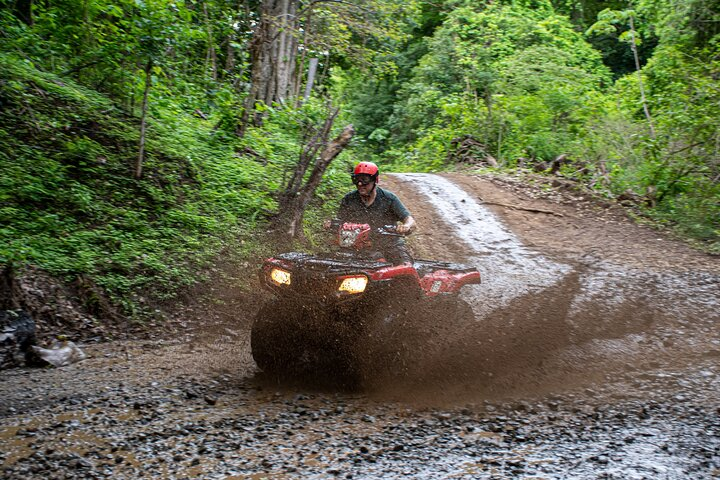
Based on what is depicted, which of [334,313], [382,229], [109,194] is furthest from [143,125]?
[334,313]

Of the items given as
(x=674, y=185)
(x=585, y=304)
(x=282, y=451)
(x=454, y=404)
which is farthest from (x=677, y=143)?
(x=282, y=451)

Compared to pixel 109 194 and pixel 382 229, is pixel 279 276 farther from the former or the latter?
pixel 109 194

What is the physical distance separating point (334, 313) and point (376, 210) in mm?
1879

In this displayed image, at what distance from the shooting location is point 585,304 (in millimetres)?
8266

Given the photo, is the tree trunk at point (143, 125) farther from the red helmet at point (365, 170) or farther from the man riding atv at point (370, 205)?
the red helmet at point (365, 170)

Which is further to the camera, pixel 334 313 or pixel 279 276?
pixel 279 276

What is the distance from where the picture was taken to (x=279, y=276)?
5516 millimetres

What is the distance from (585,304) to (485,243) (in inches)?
126

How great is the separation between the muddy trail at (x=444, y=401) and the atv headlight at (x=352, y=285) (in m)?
0.85

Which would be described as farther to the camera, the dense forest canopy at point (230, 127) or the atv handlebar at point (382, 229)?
the dense forest canopy at point (230, 127)

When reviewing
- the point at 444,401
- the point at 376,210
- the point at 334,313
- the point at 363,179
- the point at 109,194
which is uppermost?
the point at 363,179

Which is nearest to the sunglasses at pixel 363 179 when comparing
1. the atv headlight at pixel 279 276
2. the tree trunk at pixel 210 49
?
the atv headlight at pixel 279 276

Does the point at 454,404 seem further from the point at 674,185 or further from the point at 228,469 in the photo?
the point at 674,185

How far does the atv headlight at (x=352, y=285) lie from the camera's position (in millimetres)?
5117
